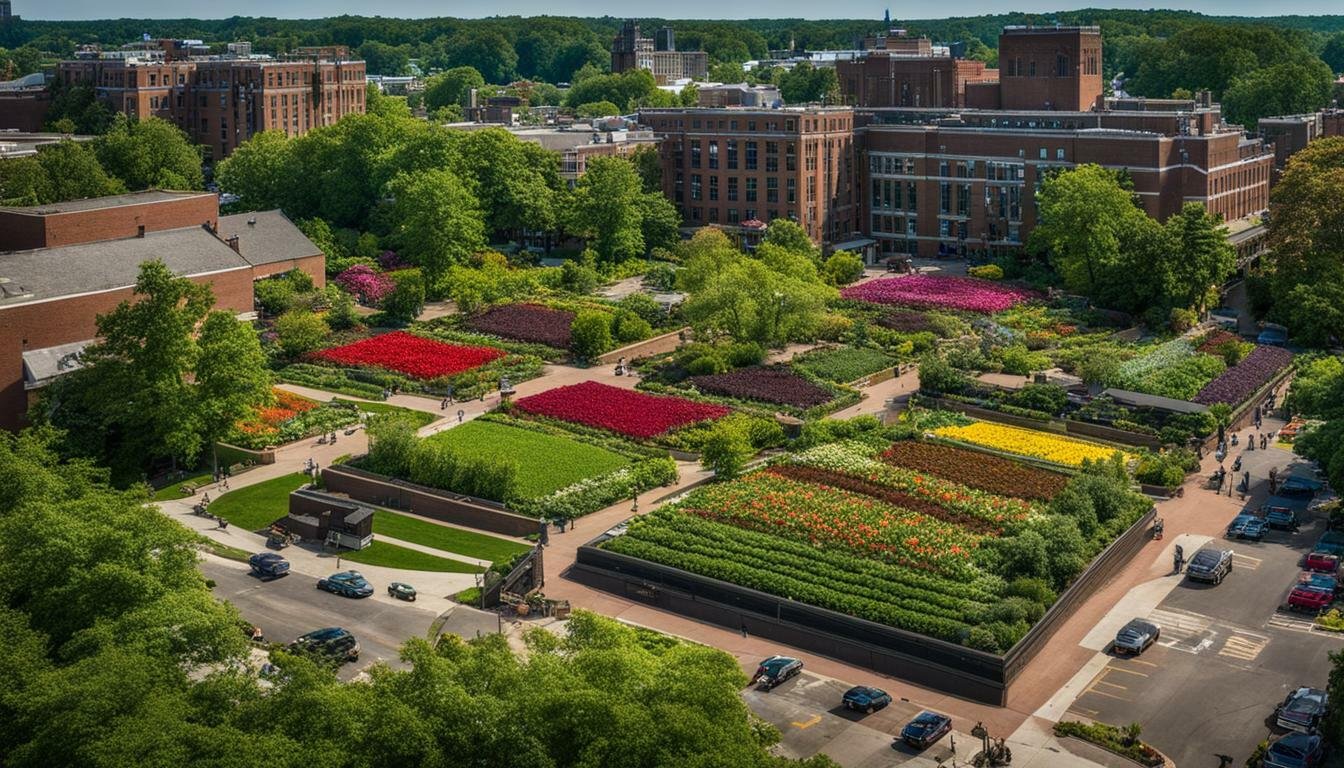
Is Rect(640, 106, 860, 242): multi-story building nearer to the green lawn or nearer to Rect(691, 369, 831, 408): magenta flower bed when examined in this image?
Rect(691, 369, 831, 408): magenta flower bed

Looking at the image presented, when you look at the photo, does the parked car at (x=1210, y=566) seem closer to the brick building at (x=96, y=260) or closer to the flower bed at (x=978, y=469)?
the flower bed at (x=978, y=469)

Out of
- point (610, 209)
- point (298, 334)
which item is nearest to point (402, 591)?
point (298, 334)

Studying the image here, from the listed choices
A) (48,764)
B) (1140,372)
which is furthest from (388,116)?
(48,764)

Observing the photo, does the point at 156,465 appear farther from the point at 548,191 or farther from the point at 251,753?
the point at 548,191

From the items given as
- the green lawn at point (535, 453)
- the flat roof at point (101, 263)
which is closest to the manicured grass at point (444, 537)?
Result: the green lawn at point (535, 453)

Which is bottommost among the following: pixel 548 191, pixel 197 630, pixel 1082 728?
pixel 1082 728
